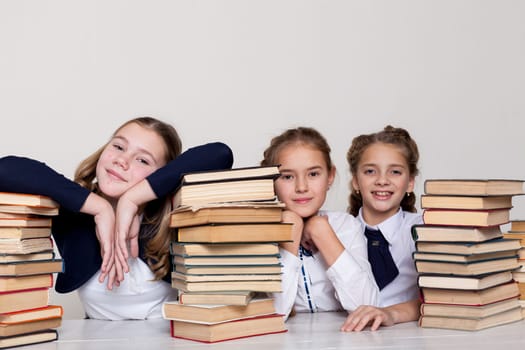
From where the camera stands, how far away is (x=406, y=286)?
3.19 metres

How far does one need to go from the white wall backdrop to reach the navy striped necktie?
1.39m

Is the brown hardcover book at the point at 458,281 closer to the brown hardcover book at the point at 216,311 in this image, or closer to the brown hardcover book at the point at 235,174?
the brown hardcover book at the point at 216,311

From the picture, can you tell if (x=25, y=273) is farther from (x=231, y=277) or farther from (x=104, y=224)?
(x=231, y=277)

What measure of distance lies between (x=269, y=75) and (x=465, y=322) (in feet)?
8.66

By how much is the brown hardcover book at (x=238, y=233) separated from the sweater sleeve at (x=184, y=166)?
35 cm

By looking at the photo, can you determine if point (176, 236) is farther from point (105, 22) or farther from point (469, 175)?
point (469, 175)

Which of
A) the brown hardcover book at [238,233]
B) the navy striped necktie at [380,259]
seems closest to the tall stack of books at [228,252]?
the brown hardcover book at [238,233]

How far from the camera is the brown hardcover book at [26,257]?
2311mm

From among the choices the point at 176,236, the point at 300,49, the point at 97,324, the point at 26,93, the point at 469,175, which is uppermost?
the point at 300,49

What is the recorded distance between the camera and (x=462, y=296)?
2574 mm

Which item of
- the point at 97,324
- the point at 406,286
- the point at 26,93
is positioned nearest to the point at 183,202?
the point at 97,324

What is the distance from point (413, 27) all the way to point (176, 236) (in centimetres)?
285

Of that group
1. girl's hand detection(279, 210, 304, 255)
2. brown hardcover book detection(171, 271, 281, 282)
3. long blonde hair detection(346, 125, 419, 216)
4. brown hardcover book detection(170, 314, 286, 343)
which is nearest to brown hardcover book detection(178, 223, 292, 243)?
brown hardcover book detection(171, 271, 281, 282)

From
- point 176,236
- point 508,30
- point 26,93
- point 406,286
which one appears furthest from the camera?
point 508,30
